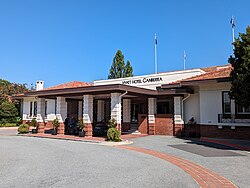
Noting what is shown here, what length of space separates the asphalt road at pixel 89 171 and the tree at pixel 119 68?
1386 inches

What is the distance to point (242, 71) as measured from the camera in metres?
11.1

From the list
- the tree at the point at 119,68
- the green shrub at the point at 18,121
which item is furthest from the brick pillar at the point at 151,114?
the tree at the point at 119,68

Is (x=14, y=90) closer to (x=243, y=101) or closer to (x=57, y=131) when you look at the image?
(x=57, y=131)

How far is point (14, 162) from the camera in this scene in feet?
29.0

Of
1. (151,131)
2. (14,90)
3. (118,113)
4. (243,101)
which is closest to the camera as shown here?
(243,101)

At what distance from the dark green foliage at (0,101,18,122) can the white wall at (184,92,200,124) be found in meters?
24.0

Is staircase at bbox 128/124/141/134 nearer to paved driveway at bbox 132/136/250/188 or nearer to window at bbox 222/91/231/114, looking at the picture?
window at bbox 222/91/231/114

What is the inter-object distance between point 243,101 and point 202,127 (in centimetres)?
598

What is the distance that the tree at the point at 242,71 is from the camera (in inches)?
424

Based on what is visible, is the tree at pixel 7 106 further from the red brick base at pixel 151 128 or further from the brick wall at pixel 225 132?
the brick wall at pixel 225 132

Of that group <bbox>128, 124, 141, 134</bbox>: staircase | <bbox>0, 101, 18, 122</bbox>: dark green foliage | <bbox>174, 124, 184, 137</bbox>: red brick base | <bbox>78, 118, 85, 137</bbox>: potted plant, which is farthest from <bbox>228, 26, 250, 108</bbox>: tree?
<bbox>0, 101, 18, 122</bbox>: dark green foliage

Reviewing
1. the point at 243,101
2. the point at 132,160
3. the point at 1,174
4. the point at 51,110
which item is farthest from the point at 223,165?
the point at 51,110

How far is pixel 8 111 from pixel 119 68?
21315 mm

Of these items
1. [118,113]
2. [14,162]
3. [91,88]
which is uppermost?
[91,88]
